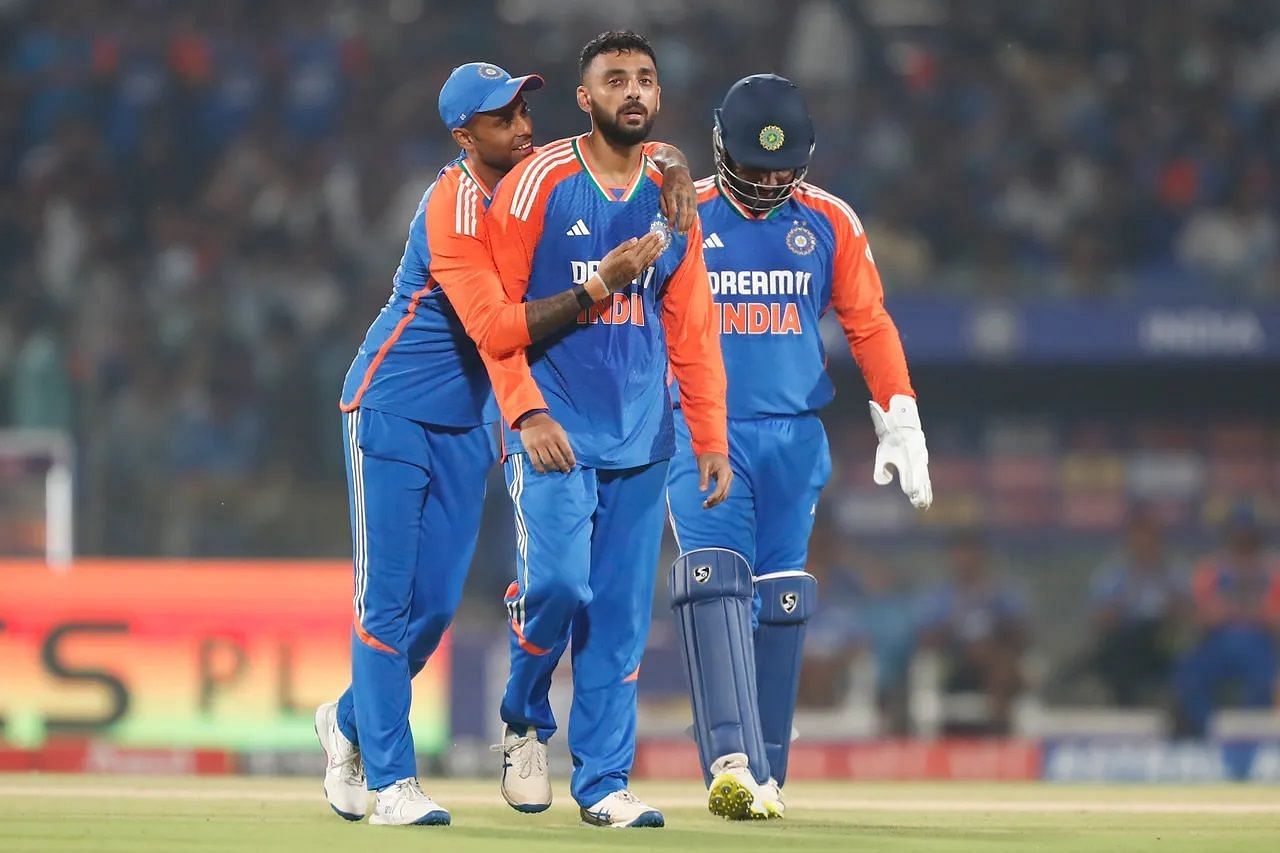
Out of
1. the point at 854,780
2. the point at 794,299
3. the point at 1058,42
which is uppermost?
the point at 1058,42

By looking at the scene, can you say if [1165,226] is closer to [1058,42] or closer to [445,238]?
[1058,42]

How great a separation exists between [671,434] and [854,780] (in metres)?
4.47

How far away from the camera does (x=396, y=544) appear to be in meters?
5.59

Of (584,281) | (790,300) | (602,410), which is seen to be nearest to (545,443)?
(602,410)

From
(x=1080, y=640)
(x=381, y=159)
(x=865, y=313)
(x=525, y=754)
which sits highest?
(x=381, y=159)

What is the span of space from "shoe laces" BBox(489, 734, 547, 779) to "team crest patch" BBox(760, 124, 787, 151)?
187 cm

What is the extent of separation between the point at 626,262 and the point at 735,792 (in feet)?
4.86

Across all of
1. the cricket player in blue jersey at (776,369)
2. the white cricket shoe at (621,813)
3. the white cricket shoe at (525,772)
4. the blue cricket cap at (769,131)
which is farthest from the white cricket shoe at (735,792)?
the blue cricket cap at (769,131)

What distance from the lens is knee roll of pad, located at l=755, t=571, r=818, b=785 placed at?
6156 mm

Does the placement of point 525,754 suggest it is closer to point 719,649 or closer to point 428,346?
point 719,649

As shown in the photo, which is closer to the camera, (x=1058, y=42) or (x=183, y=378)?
(x=183, y=378)

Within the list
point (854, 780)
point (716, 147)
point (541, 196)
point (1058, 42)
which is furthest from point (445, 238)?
point (1058, 42)

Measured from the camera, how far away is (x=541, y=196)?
17.7 ft

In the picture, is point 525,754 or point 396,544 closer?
point 396,544
